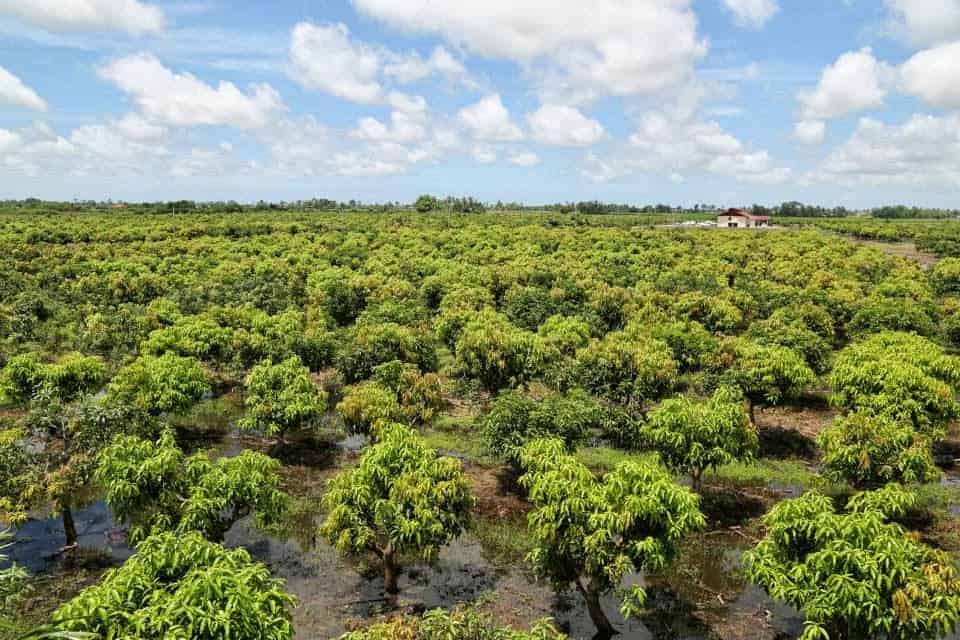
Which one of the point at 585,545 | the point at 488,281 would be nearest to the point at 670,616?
the point at 585,545

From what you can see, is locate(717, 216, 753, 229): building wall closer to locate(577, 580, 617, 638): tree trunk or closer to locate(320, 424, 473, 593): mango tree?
locate(577, 580, 617, 638): tree trunk

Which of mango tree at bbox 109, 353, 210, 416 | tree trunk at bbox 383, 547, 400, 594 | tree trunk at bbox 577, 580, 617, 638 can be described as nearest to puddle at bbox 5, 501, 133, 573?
mango tree at bbox 109, 353, 210, 416

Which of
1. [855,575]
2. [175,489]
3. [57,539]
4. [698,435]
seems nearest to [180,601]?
[175,489]

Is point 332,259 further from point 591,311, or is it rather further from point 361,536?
point 361,536

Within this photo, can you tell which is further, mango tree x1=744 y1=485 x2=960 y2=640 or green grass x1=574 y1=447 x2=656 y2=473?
green grass x1=574 y1=447 x2=656 y2=473

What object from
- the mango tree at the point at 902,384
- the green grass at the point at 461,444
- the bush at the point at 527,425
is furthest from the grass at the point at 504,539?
the mango tree at the point at 902,384

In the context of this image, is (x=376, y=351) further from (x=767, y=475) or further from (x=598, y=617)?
(x=767, y=475)

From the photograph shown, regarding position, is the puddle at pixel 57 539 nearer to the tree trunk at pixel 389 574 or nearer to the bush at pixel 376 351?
the tree trunk at pixel 389 574
